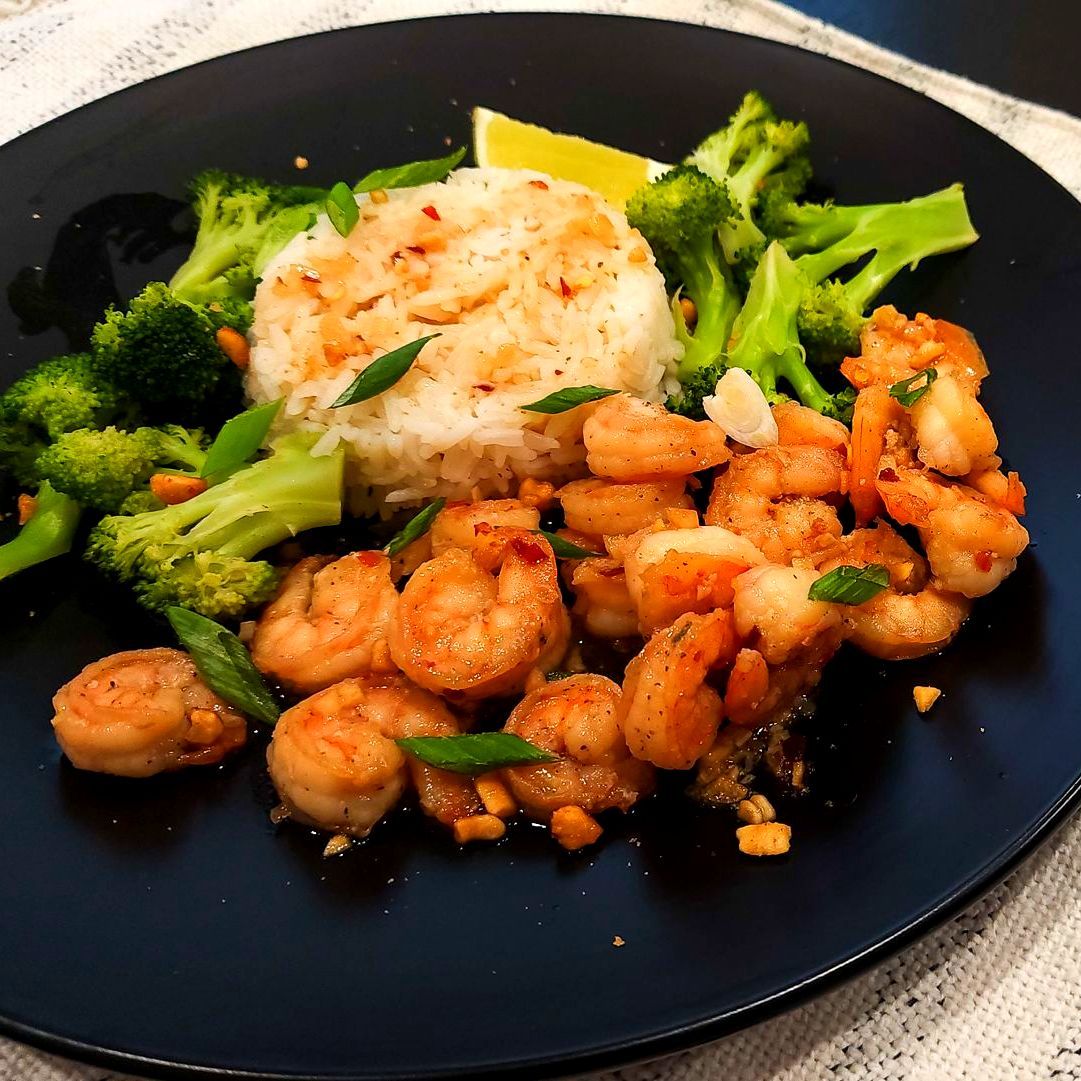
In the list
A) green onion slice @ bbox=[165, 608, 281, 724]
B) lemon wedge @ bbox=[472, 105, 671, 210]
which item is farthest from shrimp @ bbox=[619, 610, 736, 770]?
lemon wedge @ bbox=[472, 105, 671, 210]

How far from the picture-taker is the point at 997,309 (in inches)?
129

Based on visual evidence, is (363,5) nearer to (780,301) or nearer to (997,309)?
(780,301)

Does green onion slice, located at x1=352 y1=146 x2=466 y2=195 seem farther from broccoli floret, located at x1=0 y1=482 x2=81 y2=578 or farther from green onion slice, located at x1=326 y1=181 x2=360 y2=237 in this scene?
broccoli floret, located at x1=0 y1=482 x2=81 y2=578

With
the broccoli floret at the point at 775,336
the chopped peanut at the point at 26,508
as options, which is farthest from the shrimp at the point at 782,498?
the chopped peanut at the point at 26,508

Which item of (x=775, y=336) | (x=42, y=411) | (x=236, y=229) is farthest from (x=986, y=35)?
(x=42, y=411)

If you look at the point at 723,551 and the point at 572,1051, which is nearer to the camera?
the point at 572,1051

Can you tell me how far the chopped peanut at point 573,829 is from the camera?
2.26 metres

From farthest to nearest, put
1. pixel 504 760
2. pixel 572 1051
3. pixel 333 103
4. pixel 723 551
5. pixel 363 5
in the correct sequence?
pixel 363 5, pixel 333 103, pixel 723 551, pixel 504 760, pixel 572 1051

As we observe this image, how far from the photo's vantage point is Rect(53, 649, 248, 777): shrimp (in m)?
2.32

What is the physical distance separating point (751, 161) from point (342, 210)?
143cm

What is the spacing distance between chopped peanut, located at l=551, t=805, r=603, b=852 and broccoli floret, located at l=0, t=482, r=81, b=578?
1515 mm

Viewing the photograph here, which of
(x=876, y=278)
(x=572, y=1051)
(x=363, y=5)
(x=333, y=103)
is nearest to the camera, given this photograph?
(x=572, y=1051)

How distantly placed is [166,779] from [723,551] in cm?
137

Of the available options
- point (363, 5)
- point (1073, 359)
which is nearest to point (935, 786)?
point (1073, 359)
